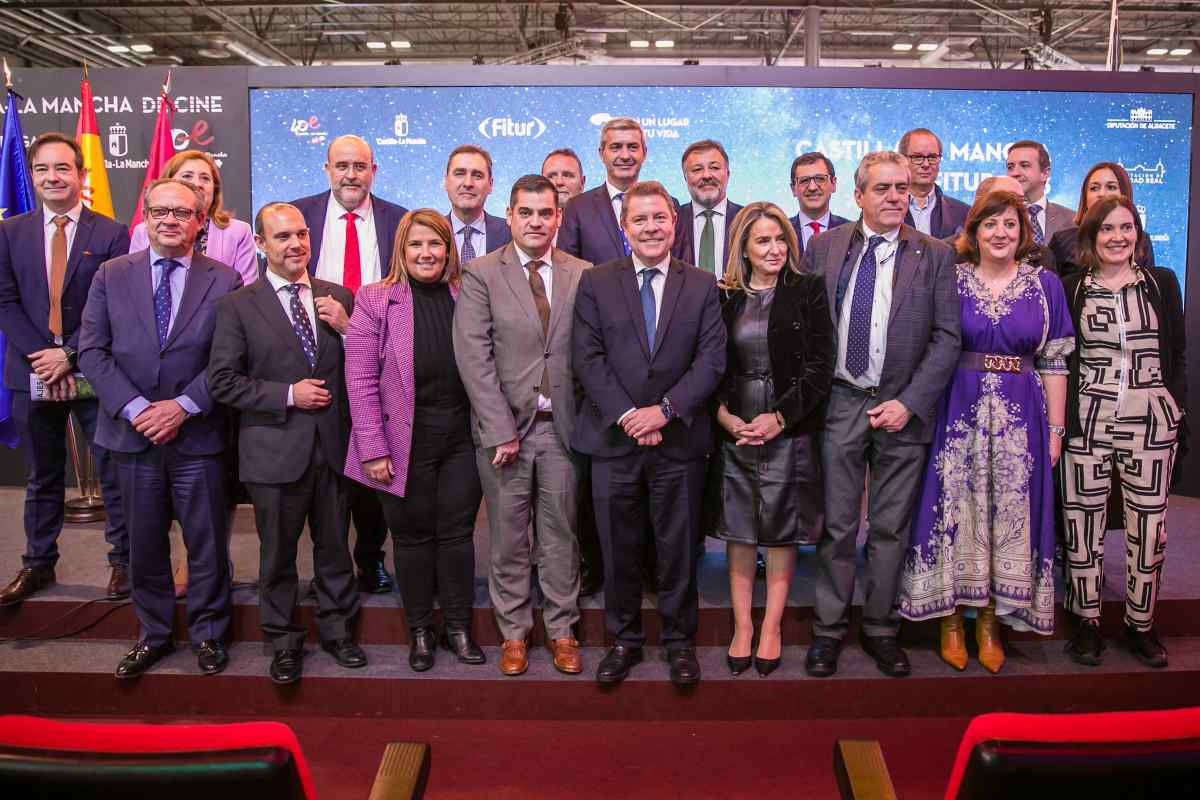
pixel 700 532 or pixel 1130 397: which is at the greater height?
pixel 1130 397

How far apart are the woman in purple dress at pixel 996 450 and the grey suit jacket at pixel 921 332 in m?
0.11

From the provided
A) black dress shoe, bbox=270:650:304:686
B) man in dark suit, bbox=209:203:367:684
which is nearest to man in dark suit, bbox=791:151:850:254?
man in dark suit, bbox=209:203:367:684

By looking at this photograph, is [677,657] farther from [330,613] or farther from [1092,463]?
[1092,463]

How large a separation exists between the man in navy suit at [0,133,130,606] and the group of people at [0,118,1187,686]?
1.63 feet

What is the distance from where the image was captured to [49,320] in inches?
138

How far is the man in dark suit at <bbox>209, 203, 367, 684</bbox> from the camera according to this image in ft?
9.82

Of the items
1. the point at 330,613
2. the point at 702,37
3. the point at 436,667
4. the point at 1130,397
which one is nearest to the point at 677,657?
the point at 436,667

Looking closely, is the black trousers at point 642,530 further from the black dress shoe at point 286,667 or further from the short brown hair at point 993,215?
the short brown hair at point 993,215

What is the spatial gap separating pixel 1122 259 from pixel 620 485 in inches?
83.8

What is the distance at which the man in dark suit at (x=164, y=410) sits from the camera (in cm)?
304

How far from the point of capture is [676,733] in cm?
299

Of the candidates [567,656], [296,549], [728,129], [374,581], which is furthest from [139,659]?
[728,129]

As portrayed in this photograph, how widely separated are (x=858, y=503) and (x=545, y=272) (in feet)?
4.93

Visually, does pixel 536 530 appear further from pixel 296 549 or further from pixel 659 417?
pixel 296 549
